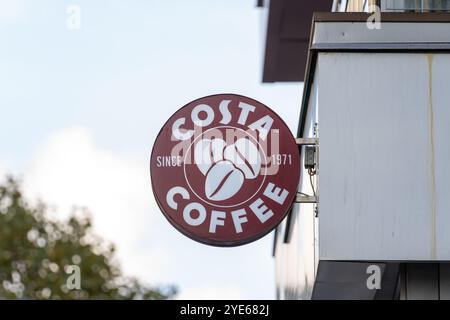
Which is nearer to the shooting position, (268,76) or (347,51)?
(347,51)

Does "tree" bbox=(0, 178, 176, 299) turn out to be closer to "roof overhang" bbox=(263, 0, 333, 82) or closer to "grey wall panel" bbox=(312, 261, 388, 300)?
"roof overhang" bbox=(263, 0, 333, 82)

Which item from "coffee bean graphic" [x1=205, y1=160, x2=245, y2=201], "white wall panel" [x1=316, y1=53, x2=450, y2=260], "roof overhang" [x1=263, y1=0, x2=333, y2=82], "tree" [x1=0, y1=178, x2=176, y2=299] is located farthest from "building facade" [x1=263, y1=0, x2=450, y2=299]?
"tree" [x1=0, y1=178, x2=176, y2=299]

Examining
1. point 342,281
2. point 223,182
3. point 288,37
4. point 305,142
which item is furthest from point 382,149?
point 288,37

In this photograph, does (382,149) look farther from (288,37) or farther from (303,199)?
(288,37)

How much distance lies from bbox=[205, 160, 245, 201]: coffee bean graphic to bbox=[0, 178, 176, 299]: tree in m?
29.2

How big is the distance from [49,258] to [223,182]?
32.3m

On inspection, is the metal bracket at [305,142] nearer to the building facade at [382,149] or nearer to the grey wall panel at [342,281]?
the building facade at [382,149]

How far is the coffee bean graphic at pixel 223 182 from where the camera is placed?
1369cm

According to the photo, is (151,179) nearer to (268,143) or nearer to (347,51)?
(268,143)

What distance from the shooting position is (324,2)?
25406 mm

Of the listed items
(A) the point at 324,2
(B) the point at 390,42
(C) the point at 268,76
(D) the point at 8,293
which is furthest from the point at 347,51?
(D) the point at 8,293

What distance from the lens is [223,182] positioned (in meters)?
13.7
